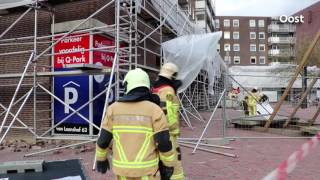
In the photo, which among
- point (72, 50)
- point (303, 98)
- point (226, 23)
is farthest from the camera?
point (226, 23)

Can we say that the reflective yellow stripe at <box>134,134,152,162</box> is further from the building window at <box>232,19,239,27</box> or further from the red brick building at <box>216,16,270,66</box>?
the building window at <box>232,19,239,27</box>

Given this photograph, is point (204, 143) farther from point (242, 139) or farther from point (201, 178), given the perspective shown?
point (201, 178)

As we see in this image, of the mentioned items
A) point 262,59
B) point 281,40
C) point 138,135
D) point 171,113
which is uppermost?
point 281,40

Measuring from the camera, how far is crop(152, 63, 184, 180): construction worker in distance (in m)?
5.77

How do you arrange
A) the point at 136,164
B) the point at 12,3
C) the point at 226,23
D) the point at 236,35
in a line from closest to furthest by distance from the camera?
the point at 136,164
the point at 12,3
the point at 226,23
the point at 236,35

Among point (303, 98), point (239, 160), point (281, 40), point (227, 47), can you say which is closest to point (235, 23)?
point (227, 47)

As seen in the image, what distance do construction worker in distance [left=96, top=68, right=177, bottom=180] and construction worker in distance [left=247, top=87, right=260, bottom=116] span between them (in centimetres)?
1276

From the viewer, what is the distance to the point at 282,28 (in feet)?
349

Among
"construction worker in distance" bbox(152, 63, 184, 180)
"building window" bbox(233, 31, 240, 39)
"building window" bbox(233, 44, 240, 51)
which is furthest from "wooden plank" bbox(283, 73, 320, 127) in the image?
"building window" bbox(233, 31, 240, 39)

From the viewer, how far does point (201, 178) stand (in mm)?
7855

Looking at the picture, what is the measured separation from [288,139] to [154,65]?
5.34 meters

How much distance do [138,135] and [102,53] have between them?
8599 millimetres

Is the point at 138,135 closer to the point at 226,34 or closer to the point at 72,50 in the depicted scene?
the point at 72,50

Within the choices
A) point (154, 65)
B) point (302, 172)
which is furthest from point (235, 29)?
point (302, 172)
